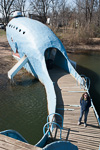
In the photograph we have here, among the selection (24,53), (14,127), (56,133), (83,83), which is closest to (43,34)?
(24,53)

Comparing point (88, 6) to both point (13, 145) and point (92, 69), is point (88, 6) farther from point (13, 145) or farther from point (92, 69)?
point (13, 145)

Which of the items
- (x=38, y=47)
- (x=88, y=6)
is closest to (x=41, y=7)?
(x=88, y=6)

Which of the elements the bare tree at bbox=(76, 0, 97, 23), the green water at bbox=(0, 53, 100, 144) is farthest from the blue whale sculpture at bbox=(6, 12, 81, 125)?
the bare tree at bbox=(76, 0, 97, 23)

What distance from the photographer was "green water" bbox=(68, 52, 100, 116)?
11614 mm

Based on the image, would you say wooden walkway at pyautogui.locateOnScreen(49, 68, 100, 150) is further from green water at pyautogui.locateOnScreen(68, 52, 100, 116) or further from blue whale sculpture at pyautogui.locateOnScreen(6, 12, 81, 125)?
green water at pyautogui.locateOnScreen(68, 52, 100, 116)

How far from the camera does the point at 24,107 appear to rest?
9.92 meters

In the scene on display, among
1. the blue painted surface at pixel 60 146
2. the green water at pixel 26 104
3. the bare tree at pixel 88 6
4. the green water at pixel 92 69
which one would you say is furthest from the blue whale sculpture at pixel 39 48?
the bare tree at pixel 88 6

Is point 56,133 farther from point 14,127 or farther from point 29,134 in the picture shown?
point 14,127

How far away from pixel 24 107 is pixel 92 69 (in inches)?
395

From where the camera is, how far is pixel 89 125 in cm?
713

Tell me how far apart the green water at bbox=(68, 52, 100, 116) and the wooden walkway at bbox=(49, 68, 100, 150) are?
185 cm

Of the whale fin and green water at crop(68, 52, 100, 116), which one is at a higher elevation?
the whale fin

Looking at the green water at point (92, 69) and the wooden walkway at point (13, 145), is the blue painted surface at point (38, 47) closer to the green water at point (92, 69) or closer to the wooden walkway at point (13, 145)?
the green water at point (92, 69)

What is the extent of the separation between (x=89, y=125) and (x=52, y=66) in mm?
7881
